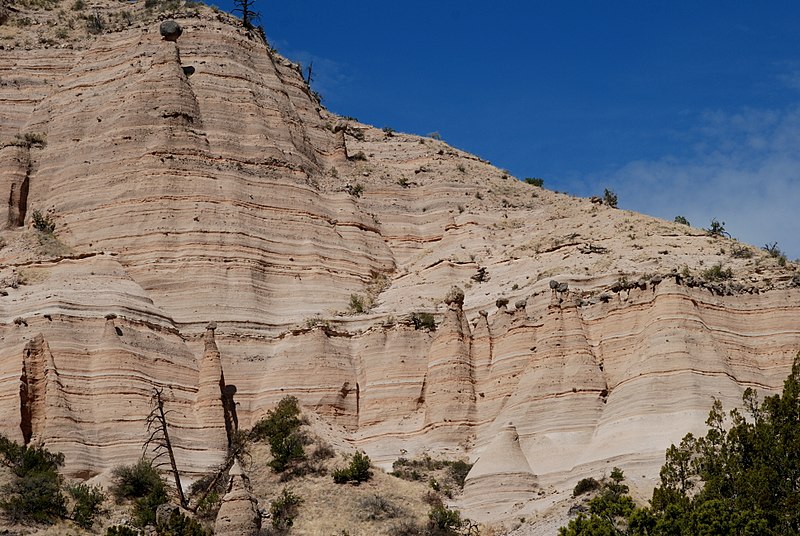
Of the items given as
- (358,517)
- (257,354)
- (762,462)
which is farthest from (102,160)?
(762,462)

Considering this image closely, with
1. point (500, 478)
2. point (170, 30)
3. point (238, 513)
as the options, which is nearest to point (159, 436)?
point (238, 513)

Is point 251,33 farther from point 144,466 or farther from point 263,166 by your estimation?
point 144,466

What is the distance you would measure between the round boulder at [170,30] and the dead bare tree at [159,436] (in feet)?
76.3

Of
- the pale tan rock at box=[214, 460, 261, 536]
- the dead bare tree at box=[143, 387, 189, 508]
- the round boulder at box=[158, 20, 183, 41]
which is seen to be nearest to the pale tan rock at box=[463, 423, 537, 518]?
the pale tan rock at box=[214, 460, 261, 536]

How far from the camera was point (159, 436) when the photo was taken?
5803 centimetres

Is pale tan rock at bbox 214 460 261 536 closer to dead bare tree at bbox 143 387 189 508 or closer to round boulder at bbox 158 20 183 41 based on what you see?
dead bare tree at bbox 143 387 189 508

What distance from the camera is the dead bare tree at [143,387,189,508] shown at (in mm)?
54750

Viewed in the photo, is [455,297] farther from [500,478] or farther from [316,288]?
[500,478]

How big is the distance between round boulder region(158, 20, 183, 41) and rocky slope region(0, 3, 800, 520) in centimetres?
61

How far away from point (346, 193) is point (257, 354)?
42.9 ft

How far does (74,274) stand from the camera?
6406 centimetres

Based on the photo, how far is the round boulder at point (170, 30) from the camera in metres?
76.0

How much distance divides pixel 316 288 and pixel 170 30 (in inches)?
687

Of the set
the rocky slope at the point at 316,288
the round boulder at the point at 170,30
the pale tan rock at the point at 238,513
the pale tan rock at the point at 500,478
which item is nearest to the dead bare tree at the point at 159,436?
the rocky slope at the point at 316,288
